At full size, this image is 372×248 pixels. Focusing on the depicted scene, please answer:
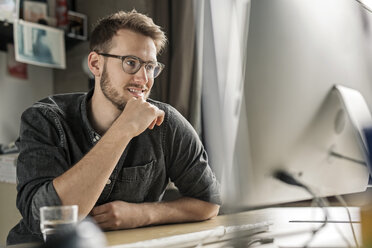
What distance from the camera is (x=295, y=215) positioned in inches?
21.0

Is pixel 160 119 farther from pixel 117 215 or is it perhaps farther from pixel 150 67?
pixel 117 215

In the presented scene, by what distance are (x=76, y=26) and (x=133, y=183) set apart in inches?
34.3

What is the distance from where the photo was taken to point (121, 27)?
0.85 meters

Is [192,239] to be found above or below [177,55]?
below

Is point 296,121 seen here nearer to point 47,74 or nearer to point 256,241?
point 256,241

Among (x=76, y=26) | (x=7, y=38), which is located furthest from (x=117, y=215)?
(x=7, y=38)

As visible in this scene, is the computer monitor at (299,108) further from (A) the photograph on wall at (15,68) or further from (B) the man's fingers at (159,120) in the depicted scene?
(A) the photograph on wall at (15,68)

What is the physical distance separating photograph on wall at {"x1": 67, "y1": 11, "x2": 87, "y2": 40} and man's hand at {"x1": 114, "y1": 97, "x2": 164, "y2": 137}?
28.5 inches

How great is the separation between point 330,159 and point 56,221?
0.36 meters

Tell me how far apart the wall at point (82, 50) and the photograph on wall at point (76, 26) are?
0.11 ft

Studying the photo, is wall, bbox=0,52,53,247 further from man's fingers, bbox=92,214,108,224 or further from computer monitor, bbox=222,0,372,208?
computer monitor, bbox=222,0,372,208

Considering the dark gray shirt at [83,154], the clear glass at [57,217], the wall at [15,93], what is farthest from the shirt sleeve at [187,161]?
the wall at [15,93]

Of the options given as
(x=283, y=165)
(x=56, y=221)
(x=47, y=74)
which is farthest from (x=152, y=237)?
(x=47, y=74)

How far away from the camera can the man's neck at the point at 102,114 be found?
0.85m
